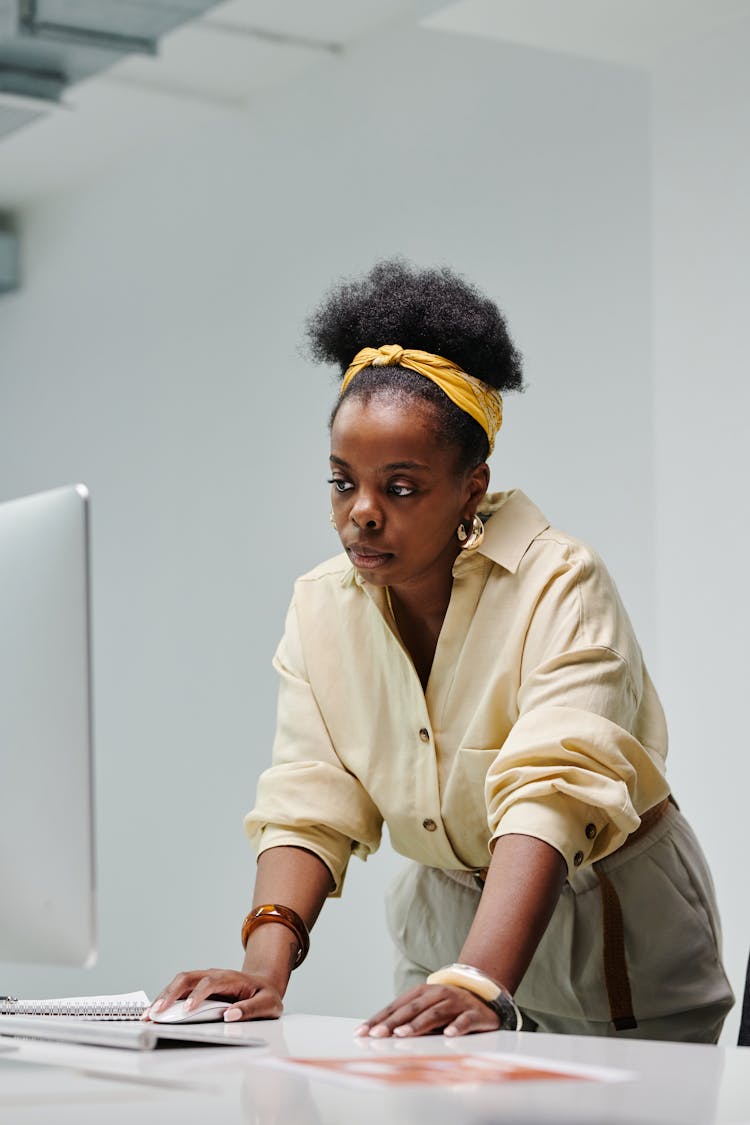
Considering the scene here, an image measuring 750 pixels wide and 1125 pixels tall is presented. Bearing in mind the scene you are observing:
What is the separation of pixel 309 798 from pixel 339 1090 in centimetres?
87

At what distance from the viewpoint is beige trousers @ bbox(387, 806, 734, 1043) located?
200cm

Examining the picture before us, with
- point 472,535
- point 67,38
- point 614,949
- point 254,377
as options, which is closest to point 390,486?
point 472,535

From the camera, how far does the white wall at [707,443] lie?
3.42m

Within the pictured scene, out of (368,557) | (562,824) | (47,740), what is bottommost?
(562,824)

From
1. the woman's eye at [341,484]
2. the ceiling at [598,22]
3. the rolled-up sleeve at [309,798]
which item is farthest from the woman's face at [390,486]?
the ceiling at [598,22]

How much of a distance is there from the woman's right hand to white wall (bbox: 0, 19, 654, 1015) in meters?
2.11

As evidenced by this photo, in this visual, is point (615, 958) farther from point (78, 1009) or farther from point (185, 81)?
point (185, 81)

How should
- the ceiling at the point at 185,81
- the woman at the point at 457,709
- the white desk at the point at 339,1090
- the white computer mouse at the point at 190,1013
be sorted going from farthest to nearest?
the ceiling at the point at 185,81 < the woman at the point at 457,709 < the white computer mouse at the point at 190,1013 < the white desk at the point at 339,1090

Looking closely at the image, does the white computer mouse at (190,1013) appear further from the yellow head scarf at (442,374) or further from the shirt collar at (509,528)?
the yellow head scarf at (442,374)

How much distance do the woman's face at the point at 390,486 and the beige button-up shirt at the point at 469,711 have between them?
111 millimetres

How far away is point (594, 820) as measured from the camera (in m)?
1.75

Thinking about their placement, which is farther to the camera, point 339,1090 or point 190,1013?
point 190,1013

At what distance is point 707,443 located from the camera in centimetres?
350

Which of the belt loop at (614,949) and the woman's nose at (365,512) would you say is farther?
the belt loop at (614,949)
